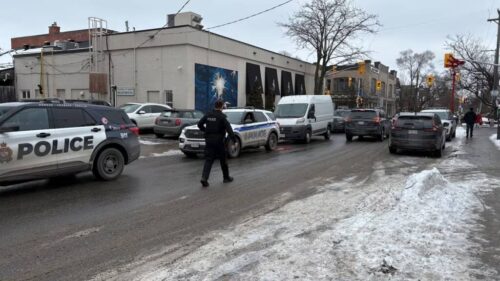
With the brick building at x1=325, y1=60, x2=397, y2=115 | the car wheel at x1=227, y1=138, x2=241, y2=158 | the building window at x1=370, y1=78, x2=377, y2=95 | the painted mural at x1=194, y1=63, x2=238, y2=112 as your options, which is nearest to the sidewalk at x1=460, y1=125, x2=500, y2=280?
the car wheel at x1=227, y1=138, x2=241, y2=158

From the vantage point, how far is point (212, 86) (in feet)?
95.6

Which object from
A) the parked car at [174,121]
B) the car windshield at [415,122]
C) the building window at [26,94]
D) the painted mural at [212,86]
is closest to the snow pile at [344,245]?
the car windshield at [415,122]

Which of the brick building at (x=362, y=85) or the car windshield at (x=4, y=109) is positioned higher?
the brick building at (x=362, y=85)

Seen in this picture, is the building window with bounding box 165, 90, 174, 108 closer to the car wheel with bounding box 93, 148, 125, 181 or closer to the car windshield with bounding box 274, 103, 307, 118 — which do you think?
the car windshield with bounding box 274, 103, 307, 118

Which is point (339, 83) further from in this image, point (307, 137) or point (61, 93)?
point (307, 137)

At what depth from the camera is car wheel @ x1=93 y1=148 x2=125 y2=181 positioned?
9281 mm

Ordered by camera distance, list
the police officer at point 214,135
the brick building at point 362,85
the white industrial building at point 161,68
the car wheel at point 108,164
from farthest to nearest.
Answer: the brick building at point 362,85
the white industrial building at point 161,68
the car wheel at point 108,164
the police officer at point 214,135

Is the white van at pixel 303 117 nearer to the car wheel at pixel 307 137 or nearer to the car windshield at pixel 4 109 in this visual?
the car wheel at pixel 307 137

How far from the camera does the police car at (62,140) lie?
7.71m

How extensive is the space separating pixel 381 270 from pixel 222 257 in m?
1.69

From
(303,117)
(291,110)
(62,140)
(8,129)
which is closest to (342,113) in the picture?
(291,110)

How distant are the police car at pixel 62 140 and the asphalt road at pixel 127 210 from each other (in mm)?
412

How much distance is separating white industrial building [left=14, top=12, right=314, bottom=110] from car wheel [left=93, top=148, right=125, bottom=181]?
17296 mm

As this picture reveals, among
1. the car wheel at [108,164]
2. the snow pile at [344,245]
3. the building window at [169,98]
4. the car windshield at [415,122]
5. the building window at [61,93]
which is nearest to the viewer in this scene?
the snow pile at [344,245]
